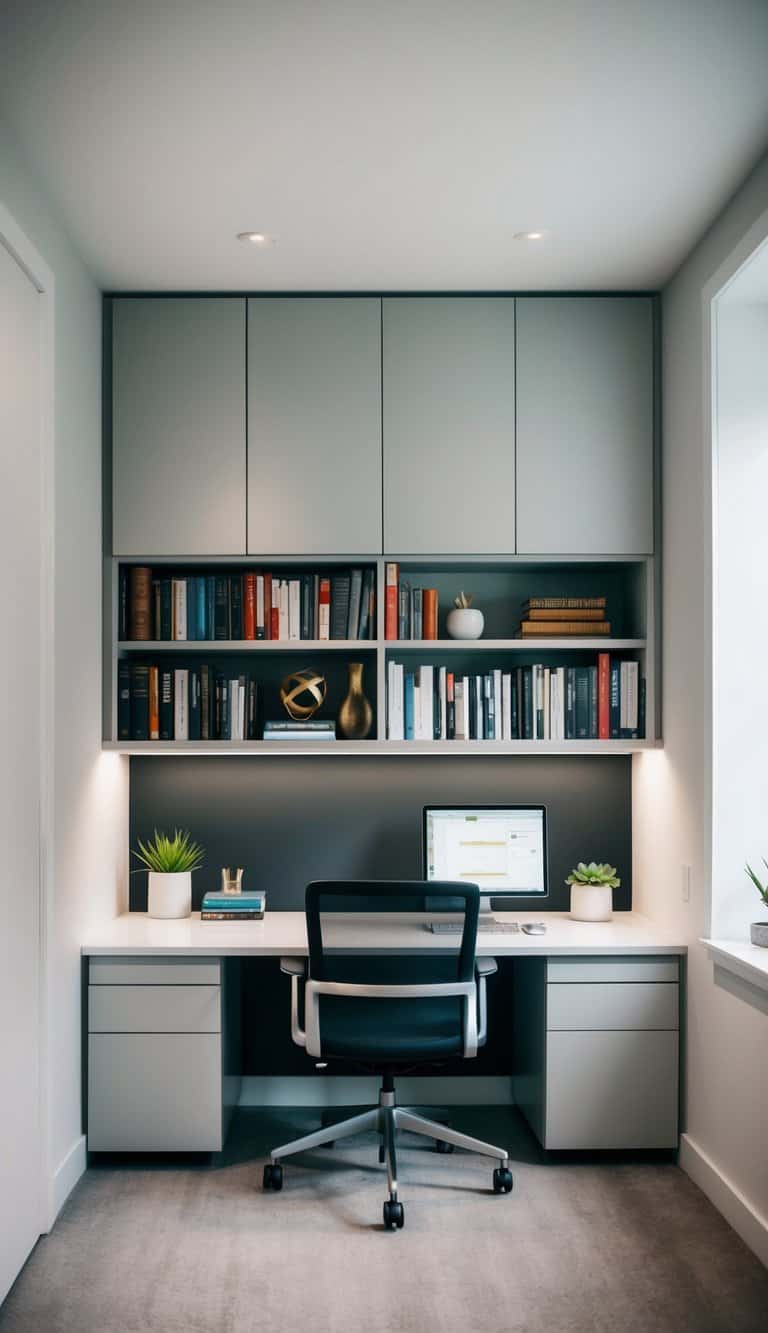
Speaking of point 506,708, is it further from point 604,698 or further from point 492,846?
point 492,846

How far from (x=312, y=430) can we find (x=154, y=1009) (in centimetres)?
189

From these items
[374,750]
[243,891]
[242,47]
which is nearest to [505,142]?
[242,47]

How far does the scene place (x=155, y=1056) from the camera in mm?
3268

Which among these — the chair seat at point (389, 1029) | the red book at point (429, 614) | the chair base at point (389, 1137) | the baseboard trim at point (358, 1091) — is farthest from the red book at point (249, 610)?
the baseboard trim at point (358, 1091)

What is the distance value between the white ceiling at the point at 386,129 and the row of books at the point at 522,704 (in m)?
1.30

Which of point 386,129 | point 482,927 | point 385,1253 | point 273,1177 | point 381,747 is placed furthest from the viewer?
point 381,747

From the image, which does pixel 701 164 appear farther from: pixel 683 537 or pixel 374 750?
pixel 374 750

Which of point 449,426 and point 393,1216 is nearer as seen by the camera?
point 393,1216

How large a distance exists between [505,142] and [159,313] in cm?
142

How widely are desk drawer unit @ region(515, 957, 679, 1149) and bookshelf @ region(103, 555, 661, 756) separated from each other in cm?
72

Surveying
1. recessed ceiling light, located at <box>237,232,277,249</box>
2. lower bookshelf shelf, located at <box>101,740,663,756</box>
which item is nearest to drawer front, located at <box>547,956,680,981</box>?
lower bookshelf shelf, located at <box>101,740,663,756</box>

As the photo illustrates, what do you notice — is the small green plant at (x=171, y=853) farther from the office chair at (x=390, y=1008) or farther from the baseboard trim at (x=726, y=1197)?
the baseboard trim at (x=726, y=1197)

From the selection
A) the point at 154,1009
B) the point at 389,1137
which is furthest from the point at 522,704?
the point at 154,1009

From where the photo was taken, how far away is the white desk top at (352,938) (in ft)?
10.7
